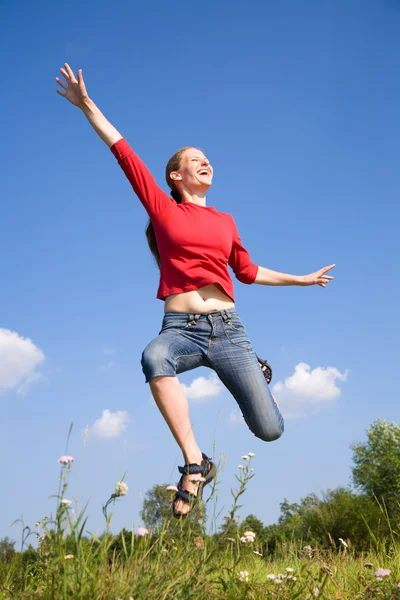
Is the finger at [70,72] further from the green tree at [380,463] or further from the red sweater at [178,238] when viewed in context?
the green tree at [380,463]

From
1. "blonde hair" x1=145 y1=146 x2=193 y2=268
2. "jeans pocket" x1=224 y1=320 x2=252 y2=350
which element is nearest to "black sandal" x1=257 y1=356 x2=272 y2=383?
"jeans pocket" x1=224 y1=320 x2=252 y2=350

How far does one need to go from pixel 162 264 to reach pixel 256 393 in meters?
1.53

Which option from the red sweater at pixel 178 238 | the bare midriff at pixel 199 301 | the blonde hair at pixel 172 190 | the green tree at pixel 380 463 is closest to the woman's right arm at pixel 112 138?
the red sweater at pixel 178 238

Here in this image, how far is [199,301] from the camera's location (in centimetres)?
540

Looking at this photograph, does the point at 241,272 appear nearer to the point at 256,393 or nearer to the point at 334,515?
the point at 256,393

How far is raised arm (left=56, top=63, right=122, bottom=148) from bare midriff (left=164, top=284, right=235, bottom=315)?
159cm

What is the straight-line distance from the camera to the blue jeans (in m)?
5.09

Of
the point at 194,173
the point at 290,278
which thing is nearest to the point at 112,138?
the point at 194,173

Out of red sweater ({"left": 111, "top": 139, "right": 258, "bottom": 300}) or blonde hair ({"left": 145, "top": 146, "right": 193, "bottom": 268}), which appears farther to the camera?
blonde hair ({"left": 145, "top": 146, "right": 193, "bottom": 268})

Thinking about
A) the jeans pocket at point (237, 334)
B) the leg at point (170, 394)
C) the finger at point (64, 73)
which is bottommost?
the leg at point (170, 394)

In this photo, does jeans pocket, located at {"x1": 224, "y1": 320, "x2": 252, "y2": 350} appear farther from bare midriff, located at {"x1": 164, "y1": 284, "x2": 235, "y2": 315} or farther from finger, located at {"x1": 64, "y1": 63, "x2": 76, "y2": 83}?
finger, located at {"x1": 64, "y1": 63, "x2": 76, "y2": 83}

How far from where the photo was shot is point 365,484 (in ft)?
126

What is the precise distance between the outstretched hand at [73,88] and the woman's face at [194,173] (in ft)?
4.19

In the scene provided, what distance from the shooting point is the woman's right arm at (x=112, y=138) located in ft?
17.8
